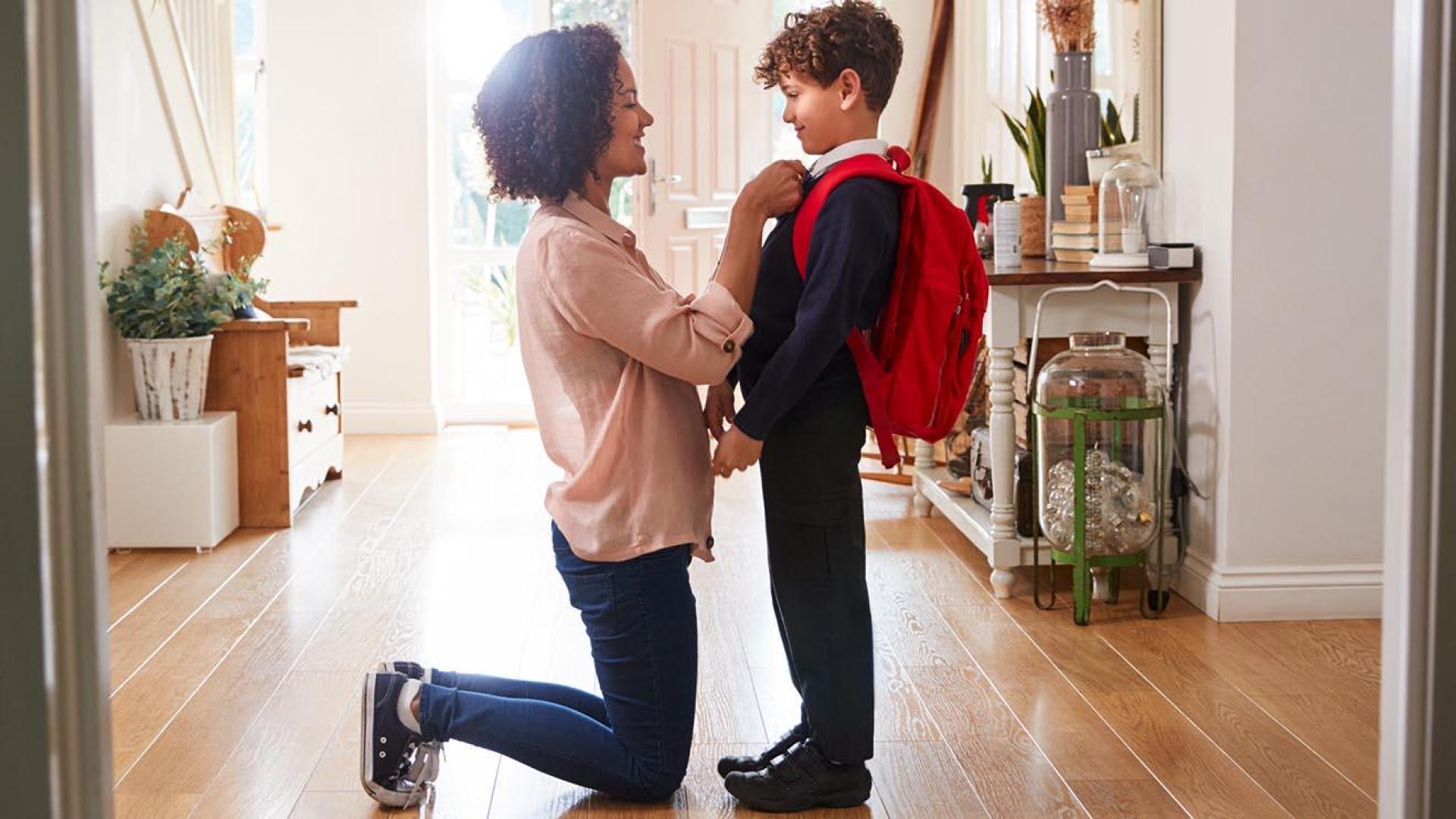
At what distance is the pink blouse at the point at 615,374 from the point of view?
7.23 ft

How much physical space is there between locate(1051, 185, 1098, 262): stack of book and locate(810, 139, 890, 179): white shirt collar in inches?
74.5

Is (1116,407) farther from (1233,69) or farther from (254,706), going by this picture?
(254,706)

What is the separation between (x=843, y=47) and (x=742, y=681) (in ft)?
4.55

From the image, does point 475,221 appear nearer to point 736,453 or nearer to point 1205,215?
point 1205,215

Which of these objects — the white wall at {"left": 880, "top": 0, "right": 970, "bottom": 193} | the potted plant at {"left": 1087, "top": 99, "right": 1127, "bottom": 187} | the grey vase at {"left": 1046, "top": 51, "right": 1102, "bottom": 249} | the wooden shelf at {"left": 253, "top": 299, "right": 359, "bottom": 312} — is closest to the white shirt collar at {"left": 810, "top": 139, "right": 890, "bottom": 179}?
the potted plant at {"left": 1087, "top": 99, "right": 1127, "bottom": 187}

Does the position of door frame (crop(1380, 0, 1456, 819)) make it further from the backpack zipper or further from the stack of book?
the stack of book

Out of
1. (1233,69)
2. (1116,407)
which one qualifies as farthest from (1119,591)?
(1233,69)

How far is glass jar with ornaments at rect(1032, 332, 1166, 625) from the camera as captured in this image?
358 centimetres

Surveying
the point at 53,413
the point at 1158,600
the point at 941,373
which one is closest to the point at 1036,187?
the point at 1158,600

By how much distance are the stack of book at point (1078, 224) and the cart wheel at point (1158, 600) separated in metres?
0.91

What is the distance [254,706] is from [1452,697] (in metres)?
2.21

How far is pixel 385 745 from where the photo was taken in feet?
7.86

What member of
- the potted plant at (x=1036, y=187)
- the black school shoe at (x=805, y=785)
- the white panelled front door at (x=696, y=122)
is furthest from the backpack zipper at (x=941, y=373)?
the white panelled front door at (x=696, y=122)

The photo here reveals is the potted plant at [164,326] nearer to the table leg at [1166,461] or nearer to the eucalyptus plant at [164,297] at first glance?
the eucalyptus plant at [164,297]
